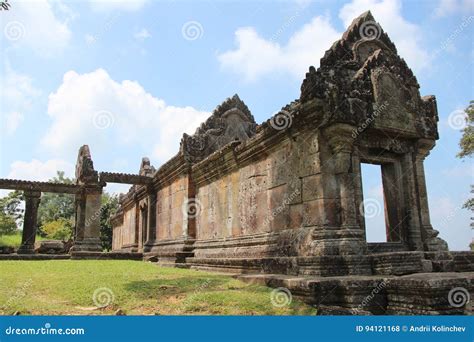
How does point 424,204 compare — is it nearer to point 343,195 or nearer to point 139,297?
point 343,195

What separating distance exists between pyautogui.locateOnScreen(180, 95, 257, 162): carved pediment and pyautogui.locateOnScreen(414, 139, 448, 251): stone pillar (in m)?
5.79

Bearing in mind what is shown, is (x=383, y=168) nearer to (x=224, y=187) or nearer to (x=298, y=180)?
(x=298, y=180)

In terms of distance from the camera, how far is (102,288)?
5520 mm

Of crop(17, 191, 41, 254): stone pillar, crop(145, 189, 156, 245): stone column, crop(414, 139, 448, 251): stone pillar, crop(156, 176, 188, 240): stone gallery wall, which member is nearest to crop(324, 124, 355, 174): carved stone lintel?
crop(414, 139, 448, 251): stone pillar

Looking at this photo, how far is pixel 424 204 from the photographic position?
23.9ft

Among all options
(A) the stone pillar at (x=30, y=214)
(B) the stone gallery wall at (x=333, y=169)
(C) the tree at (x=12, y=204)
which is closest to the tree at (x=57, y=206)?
(C) the tree at (x=12, y=204)

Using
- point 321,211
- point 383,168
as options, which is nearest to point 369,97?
point 383,168

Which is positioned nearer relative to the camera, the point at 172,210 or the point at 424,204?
the point at 424,204

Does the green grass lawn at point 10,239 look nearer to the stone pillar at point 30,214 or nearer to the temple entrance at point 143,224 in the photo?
the stone pillar at point 30,214

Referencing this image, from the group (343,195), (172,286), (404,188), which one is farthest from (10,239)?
(404,188)

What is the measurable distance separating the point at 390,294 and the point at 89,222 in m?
12.9

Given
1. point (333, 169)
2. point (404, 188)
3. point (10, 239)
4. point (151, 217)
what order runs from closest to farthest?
point (333, 169) < point (404, 188) < point (151, 217) < point (10, 239)

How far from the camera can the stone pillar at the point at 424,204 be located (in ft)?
23.0

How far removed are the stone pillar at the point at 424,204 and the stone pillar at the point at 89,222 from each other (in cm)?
1193
